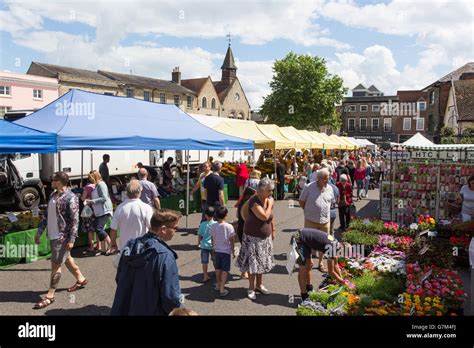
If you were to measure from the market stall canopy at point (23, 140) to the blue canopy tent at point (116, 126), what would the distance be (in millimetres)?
234

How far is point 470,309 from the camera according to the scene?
5.38 m

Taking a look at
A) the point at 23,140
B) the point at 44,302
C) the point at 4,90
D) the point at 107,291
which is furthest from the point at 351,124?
the point at 44,302

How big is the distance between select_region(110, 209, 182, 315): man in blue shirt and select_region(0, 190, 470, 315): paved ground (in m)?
2.57

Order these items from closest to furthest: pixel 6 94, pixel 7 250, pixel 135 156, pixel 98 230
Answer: pixel 7 250
pixel 98 230
pixel 135 156
pixel 6 94

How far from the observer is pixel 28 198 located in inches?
526

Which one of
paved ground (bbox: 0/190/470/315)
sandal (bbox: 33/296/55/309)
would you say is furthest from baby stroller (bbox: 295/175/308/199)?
sandal (bbox: 33/296/55/309)

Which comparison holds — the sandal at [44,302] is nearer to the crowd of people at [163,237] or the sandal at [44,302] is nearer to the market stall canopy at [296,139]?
the crowd of people at [163,237]

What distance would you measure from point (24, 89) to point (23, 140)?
3013cm

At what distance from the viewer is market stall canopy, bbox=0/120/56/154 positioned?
712 centimetres

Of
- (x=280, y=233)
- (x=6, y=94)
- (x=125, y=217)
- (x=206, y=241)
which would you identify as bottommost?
(x=280, y=233)

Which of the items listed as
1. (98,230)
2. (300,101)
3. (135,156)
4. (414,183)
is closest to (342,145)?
(300,101)

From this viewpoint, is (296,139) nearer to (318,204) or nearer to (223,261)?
(318,204)

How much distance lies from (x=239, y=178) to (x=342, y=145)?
61.1ft

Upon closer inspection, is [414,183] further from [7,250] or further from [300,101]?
[300,101]
